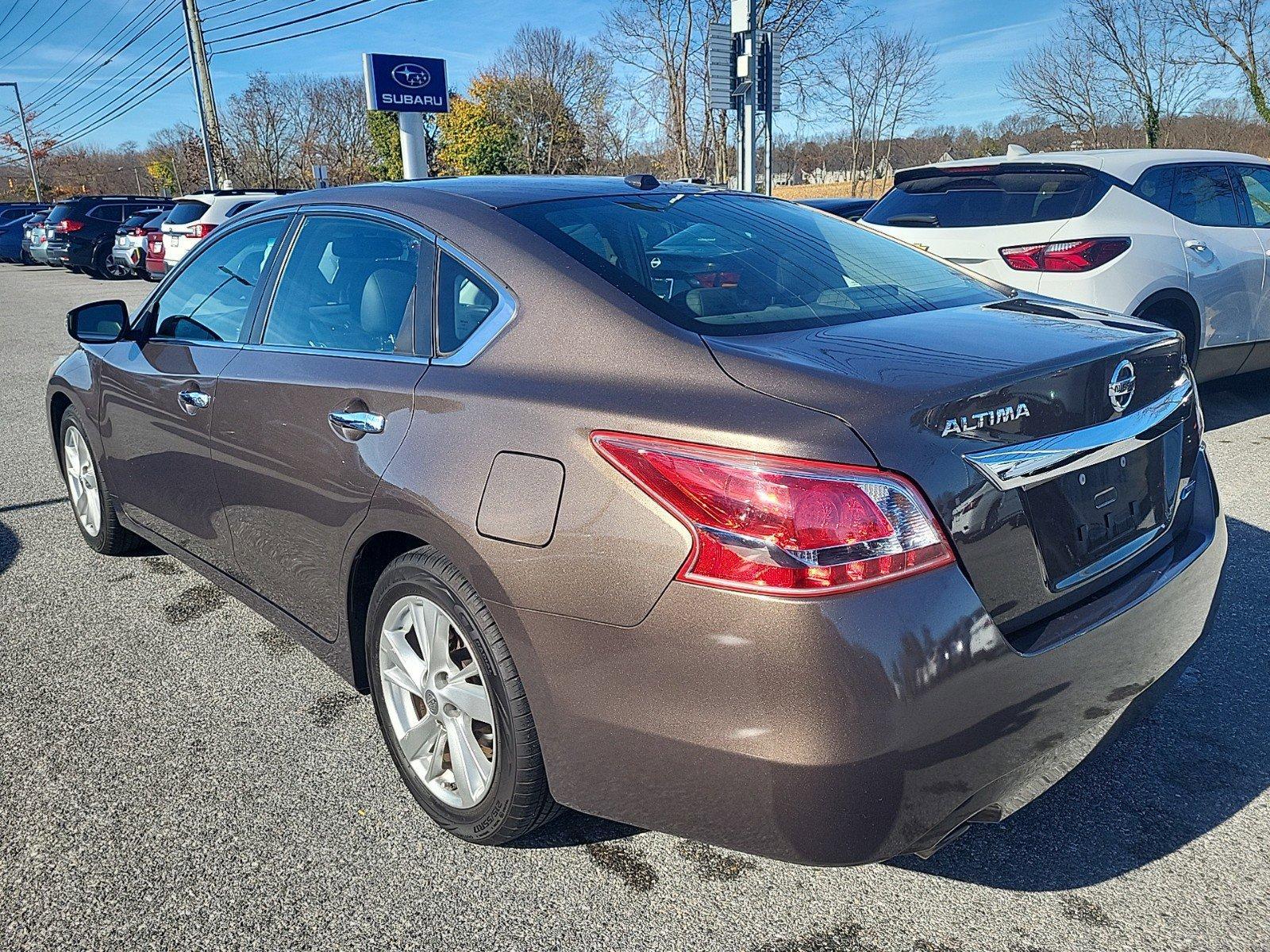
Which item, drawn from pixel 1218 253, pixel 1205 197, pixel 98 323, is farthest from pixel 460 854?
pixel 1205 197

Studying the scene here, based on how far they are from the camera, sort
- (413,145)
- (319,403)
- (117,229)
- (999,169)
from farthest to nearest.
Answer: (117,229)
(413,145)
(999,169)
(319,403)

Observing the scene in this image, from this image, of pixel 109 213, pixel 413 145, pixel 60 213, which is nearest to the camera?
pixel 413 145

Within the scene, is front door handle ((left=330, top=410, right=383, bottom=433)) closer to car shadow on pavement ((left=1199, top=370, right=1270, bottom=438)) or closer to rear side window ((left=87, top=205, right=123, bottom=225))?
car shadow on pavement ((left=1199, top=370, right=1270, bottom=438))

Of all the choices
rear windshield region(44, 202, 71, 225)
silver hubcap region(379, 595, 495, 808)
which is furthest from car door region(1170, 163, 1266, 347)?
rear windshield region(44, 202, 71, 225)

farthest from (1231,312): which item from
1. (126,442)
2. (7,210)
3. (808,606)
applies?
(7,210)

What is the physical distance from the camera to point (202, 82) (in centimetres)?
3091

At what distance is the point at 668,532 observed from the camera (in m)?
1.77

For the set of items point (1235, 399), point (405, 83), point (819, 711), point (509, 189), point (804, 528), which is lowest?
point (1235, 399)

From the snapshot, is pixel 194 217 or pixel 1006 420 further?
pixel 194 217

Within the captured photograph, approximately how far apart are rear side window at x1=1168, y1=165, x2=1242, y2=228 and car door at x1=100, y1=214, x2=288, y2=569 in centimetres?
528

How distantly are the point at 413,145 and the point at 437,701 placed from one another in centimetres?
1511

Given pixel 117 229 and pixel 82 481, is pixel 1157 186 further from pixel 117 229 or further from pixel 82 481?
pixel 117 229

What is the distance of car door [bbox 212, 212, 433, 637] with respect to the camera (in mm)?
2453

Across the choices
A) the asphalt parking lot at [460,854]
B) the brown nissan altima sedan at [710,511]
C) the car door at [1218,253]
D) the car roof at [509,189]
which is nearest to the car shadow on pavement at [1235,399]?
the car door at [1218,253]
